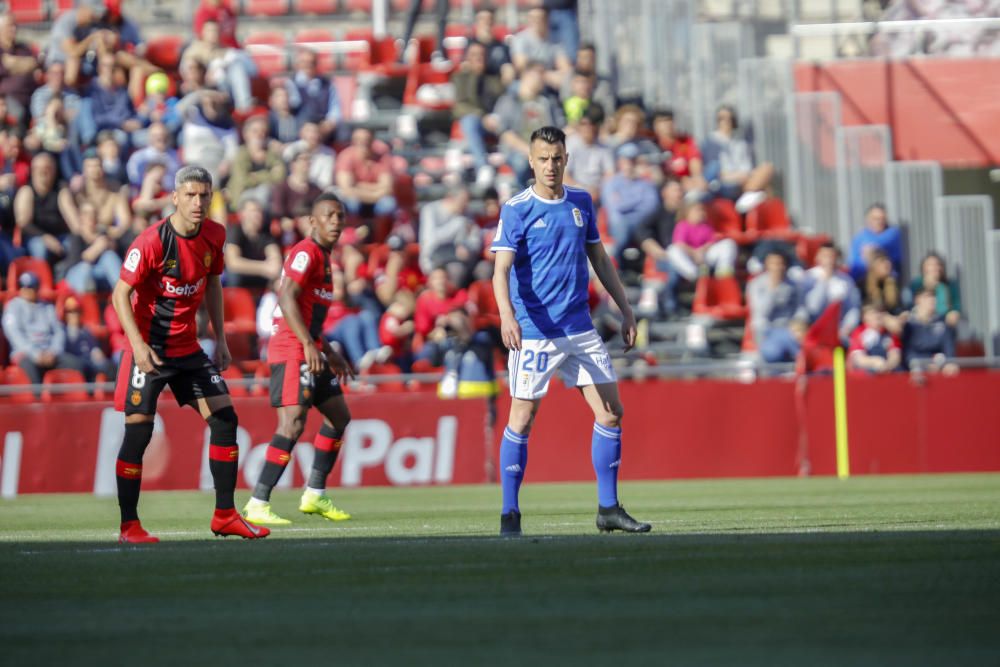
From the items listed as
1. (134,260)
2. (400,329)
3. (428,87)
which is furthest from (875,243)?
(134,260)

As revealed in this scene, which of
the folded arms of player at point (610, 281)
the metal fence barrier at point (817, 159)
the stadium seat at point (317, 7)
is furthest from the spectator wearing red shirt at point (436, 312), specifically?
the stadium seat at point (317, 7)

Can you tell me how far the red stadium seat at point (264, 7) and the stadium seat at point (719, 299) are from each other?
12307 millimetres

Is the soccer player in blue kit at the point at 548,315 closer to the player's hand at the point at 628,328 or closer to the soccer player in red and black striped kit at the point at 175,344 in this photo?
the player's hand at the point at 628,328

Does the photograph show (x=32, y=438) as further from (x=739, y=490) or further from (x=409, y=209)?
(x=739, y=490)

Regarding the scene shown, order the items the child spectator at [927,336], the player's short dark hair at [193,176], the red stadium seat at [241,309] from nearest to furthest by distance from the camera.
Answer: the player's short dark hair at [193,176], the child spectator at [927,336], the red stadium seat at [241,309]

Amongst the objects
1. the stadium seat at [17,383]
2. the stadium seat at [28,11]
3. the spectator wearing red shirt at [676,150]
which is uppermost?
the stadium seat at [28,11]

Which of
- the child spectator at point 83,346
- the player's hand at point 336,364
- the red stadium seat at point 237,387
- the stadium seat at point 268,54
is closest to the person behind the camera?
the player's hand at point 336,364

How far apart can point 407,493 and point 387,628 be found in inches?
A: 450

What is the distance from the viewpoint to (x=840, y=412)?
19.0 metres

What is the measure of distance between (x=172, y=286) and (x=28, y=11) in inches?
830

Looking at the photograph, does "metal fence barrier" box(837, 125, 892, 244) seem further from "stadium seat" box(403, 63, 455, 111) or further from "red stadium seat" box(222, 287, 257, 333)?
"red stadium seat" box(222, 287, 257, 333)

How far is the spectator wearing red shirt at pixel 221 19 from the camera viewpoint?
79.2 feet

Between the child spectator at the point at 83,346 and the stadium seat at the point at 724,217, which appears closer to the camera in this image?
the child spectator at the point at 83,346

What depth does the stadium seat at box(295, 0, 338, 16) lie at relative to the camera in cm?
2994
